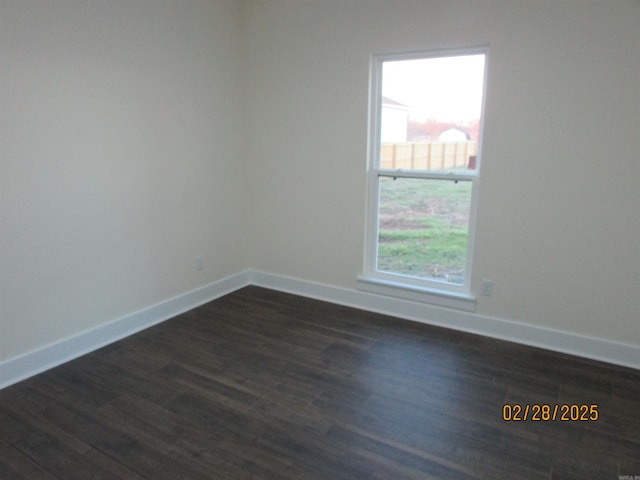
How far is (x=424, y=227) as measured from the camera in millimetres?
3396

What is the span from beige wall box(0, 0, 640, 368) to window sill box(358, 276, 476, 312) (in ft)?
0.33

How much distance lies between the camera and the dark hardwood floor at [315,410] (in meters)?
1.96

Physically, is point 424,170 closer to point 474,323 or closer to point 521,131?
point 521,131

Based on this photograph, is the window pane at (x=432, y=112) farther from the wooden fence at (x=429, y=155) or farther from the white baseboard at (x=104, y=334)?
the white baseboard at (x=104, y=334)

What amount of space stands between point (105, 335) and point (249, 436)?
4.80 ft

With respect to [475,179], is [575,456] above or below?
below

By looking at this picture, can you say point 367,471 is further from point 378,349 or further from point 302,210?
point 302,210

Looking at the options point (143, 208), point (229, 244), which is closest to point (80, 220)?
point (143, 208)

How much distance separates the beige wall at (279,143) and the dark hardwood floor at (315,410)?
0.40 m

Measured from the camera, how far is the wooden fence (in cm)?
311

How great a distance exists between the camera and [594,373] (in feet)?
8.82

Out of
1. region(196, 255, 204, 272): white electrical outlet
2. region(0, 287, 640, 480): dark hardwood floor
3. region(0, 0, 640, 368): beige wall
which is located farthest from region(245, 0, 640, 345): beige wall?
region(196, 255, 204, 272): white electrical outlet

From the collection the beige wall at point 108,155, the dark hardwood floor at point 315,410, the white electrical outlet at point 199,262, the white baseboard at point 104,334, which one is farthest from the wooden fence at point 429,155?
the white baseboard at point 104,334

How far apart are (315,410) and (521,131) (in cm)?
213
